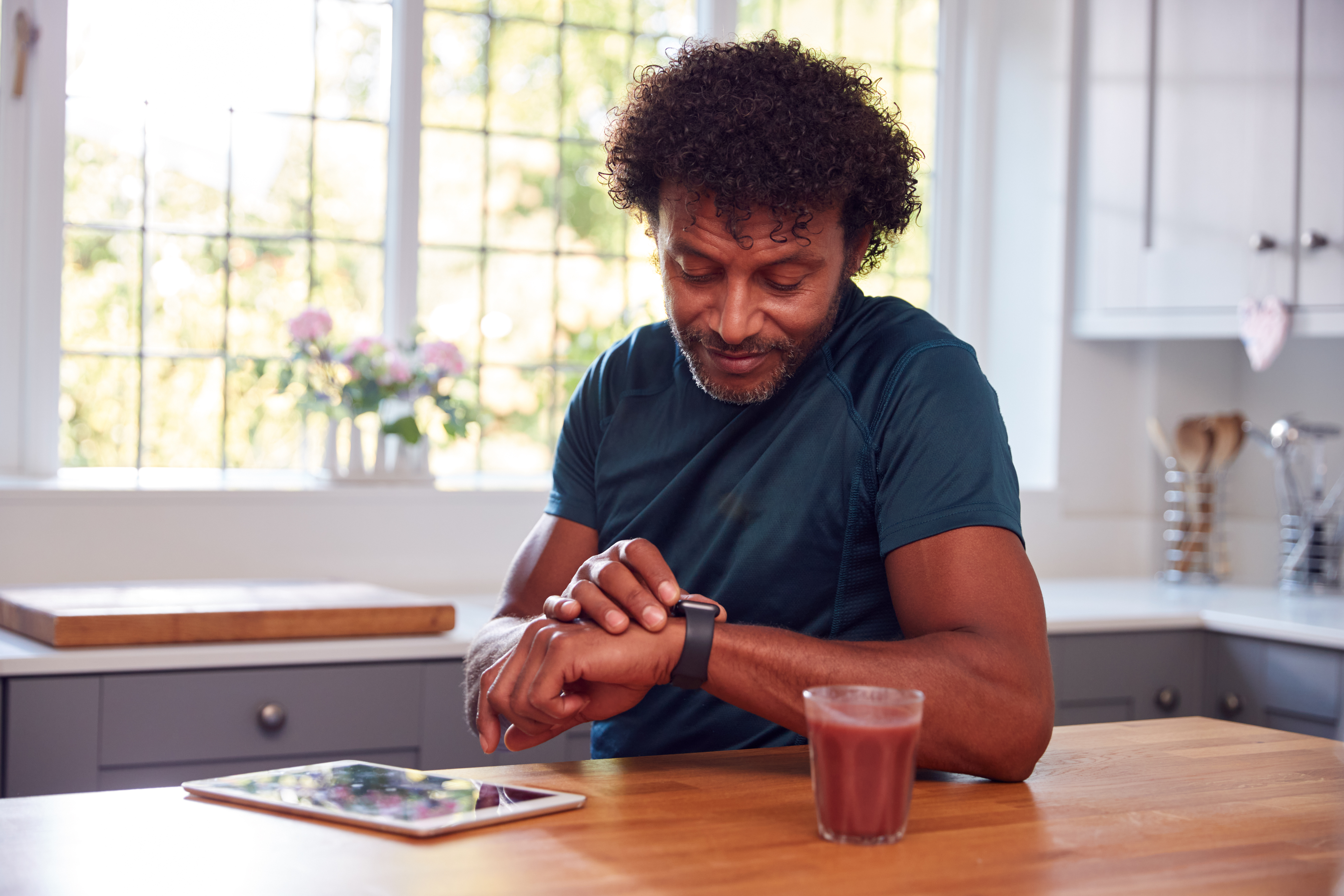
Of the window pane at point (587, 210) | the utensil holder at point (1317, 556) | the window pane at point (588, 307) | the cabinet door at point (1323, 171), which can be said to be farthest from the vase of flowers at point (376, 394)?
the utensil holder at point (1317, 556)

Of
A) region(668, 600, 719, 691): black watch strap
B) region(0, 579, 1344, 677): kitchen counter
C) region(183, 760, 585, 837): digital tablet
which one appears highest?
region(668, 600, 719, 691): black watch strap

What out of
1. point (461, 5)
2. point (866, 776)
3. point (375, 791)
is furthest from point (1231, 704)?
point (461, 5)

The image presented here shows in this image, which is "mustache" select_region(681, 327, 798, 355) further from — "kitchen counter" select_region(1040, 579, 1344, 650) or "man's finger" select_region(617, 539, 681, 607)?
"kitchen counter" select_region(1040, 579, 1344, 650)

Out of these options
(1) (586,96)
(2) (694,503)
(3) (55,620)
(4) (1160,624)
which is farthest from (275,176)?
(4) (1160,624)

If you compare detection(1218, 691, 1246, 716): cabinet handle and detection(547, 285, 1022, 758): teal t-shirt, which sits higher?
detection(547, 285, 1022, 758): teal t-shirt

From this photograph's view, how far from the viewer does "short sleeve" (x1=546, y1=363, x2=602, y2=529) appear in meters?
1.62

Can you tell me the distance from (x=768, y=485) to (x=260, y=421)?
70.6 inches

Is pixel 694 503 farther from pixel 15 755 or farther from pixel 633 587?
pixel 15 755

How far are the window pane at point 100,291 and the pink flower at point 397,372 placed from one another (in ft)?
1.84

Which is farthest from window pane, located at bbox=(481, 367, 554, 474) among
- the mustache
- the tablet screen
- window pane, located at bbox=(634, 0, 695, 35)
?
the tablet screen

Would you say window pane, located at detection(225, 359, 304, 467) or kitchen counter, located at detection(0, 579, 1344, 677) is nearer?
kitchen counter, located at detection(0, 579, 1344, 677)

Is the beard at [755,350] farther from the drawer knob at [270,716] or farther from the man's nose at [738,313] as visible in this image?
the drawer knob at [270,716]

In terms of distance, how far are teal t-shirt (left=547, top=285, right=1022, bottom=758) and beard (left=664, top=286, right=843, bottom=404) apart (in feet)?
0.08

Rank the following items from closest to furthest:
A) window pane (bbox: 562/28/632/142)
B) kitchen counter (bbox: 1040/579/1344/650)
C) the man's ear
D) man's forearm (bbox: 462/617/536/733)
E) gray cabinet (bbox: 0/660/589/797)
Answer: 1. man's forearm (bbox: 462/617/536/733)
2. the man's ear
3. gray cabinet (bbox: 0/660/589/797)
4. kitchen counter (bbox: 1040/579/1344/650)
5. window pane (bbox: 562/28/632/142)
